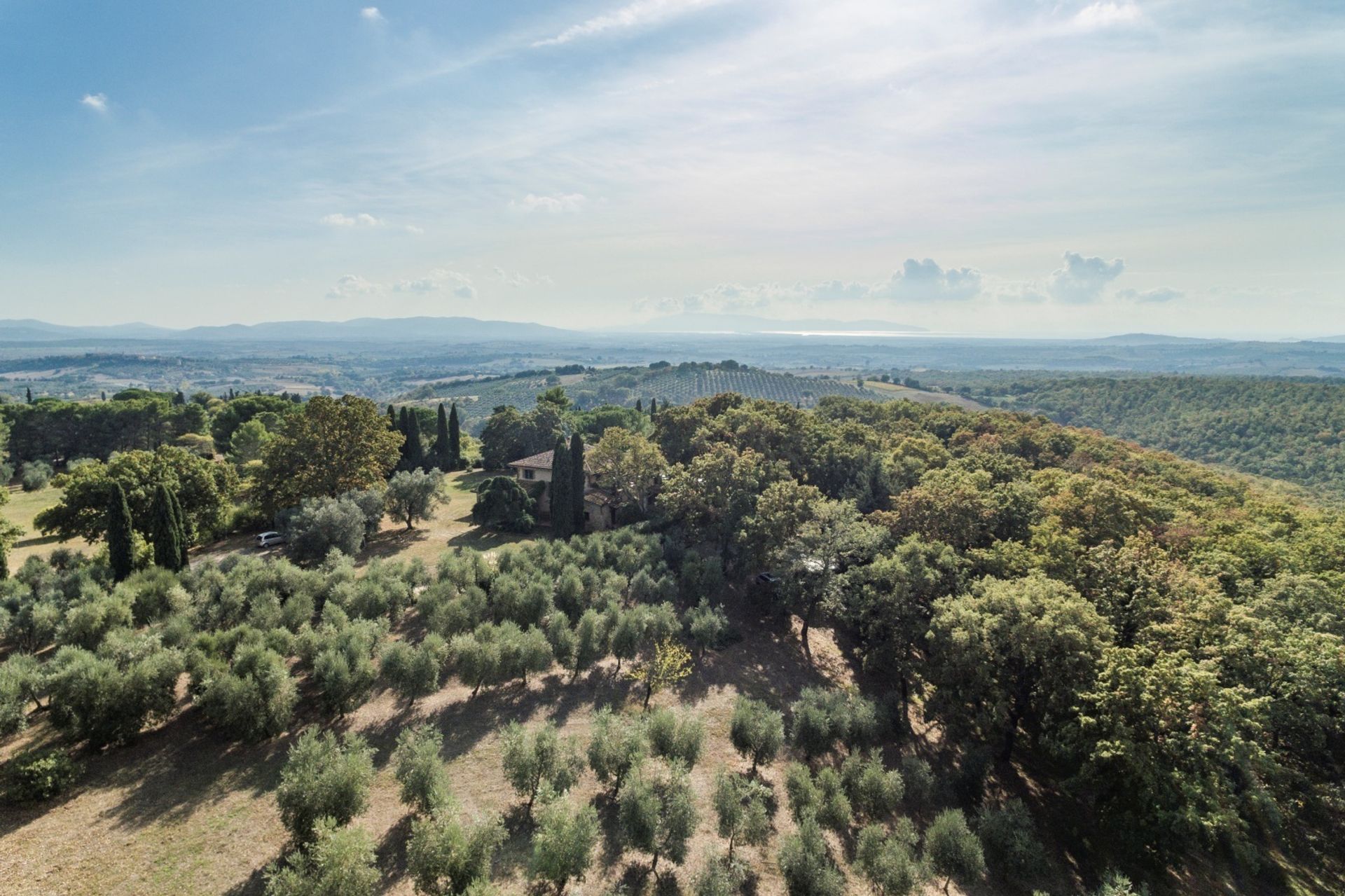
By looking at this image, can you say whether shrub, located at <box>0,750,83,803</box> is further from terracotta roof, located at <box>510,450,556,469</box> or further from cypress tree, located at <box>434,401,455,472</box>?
cypress tree, located at <box>434,401,455,472</box>

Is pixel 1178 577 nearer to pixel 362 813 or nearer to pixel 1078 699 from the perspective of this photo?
pixel 1078 699

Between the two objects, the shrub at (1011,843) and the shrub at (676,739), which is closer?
the shrub at (1011,843)

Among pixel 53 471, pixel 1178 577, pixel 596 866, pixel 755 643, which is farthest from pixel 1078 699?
pixel 53 471

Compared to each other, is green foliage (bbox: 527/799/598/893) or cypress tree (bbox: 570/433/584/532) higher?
cypress tree (bbox: 570/433/584/532)

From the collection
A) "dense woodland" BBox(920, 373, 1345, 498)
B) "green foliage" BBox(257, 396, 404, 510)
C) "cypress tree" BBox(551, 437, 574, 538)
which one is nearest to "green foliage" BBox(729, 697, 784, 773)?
"cypress tree" BBox(551, 437, 574, 538)

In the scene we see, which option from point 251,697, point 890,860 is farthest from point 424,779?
point 890,860

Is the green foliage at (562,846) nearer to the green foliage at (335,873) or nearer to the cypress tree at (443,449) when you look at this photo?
the green foliage at (335,873)

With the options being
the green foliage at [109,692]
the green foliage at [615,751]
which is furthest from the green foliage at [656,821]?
the green foliage at [109,692]
